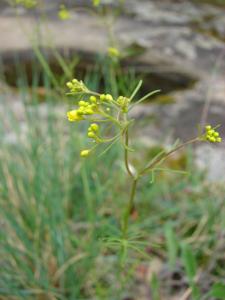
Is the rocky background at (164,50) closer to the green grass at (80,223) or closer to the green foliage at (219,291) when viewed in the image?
the green grass at (80,223)

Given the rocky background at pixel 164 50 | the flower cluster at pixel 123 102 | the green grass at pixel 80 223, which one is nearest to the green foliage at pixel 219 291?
the green grass at pixel 80 223

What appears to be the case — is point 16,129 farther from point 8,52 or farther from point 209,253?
point 8,52

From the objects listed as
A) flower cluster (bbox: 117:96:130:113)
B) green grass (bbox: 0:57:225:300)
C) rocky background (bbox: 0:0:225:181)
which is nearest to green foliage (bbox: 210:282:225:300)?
green grass (bbox: 0:57:225:300)

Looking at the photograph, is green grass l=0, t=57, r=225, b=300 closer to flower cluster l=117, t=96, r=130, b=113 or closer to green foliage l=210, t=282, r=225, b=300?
green foliage l=210, t=282, r=225, b=300

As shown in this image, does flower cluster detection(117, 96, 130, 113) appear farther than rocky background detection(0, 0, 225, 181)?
No

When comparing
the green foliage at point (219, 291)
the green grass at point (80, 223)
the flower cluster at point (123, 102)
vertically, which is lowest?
the green grass at point (80, 223)

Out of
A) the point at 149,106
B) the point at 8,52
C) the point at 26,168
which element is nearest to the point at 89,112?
the point at 26,168
